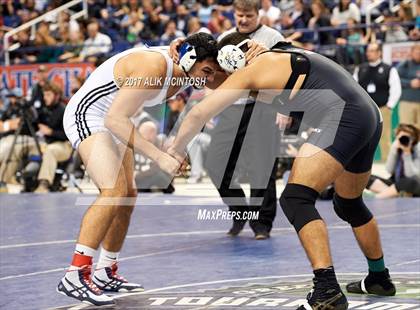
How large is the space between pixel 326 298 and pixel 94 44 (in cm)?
1147

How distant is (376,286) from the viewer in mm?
5434

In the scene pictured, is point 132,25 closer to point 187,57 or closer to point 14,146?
point 14,146

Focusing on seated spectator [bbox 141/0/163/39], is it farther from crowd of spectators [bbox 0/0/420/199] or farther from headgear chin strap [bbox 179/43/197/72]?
headgear chin strap [bbox 179/43/197/72]

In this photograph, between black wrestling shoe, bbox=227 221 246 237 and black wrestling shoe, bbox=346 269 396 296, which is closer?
black wrestling shoe, bbox=346 269 396 296

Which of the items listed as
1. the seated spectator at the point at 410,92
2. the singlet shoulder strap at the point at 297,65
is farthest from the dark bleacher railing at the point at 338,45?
the singlet shoulder strap at the point at 297,65

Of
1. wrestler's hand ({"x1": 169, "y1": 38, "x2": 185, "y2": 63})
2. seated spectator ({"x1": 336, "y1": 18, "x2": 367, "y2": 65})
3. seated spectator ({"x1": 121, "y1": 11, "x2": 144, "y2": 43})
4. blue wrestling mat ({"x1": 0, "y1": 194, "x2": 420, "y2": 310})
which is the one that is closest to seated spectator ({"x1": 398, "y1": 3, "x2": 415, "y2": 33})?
seated spectator ({"x1": 336, "y1": 18, "x2": 367, "y2": 65})

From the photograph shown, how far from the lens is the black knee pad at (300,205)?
4.86m

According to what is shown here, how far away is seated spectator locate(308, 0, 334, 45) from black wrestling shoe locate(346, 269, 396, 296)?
9.18m

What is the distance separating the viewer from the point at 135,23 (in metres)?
17.0

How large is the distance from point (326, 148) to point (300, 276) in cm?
130

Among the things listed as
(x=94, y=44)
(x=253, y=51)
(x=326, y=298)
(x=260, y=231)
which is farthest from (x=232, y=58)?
(x=94, y=44)

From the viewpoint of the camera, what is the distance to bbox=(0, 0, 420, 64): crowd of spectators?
46.7 ft

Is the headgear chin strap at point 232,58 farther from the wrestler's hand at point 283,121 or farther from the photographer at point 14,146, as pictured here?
→ the photographer at point 14,146

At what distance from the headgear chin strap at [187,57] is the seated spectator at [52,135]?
6.44 metres
